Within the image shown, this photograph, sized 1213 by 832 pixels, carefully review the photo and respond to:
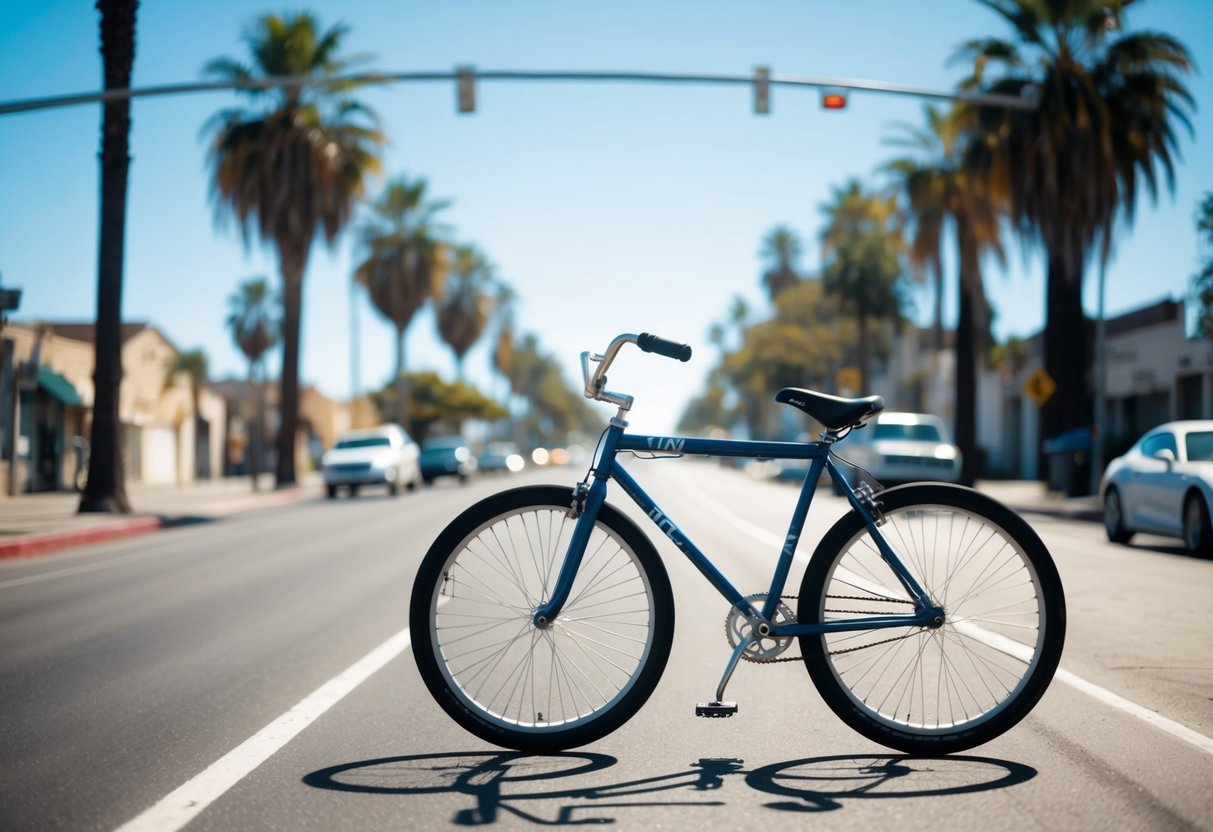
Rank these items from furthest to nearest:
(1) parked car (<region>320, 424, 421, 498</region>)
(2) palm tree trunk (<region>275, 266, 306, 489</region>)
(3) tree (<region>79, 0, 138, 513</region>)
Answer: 1. (2) palm tree trunk (<region>275, 266, 306, 489</region>)
2. (1) parked car (<region>320, 424, 421, 498</region>)
3. (3) tree (<region>79, 0, 138, 513</region>)

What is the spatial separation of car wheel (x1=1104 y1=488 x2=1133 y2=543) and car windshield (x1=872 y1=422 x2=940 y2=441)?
12.0 meters

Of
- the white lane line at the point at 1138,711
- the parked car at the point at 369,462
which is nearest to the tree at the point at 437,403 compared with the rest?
the parked car at the point at 369,462

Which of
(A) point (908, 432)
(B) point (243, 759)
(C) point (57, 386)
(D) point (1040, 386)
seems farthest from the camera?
(C) point (57, 386)

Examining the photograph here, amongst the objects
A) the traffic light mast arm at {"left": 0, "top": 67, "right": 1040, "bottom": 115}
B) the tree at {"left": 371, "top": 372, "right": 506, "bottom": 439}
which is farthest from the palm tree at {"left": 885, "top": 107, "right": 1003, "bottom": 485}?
the tree at {"left": 371, "top": 372, "right": 506, "bottom": 439}

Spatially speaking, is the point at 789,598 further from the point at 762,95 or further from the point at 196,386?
the point at 196,386

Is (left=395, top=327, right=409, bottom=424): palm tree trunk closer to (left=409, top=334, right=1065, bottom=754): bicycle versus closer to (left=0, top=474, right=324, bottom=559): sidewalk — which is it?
(left=0, top=474, right=324, bottom=559): sidewalk

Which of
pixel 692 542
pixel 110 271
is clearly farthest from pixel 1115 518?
pixel 110 271

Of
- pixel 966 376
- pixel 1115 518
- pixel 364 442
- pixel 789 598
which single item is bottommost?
pixel 1115 518

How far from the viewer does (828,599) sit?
14.5 feet

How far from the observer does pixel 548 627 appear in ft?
14.6

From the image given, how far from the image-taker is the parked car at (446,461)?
4088 centimetres

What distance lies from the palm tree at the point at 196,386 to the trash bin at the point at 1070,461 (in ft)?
118

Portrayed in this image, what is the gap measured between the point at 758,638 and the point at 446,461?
122 feet

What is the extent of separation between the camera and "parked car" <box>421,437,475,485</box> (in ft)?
134
